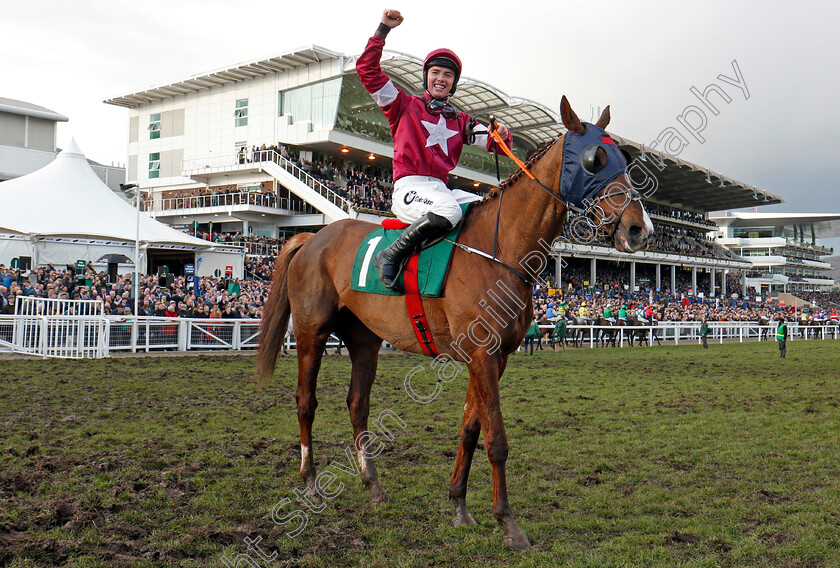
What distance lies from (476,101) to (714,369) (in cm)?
2461

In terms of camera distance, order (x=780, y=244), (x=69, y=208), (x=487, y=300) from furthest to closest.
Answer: (x=780, y=244), (x=69, y=208), (x=487, y=300)

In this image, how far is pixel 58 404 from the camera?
702 centimetres

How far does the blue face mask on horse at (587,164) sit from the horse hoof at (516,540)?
1.75m

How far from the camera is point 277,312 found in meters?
5.01

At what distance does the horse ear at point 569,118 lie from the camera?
3.22 m

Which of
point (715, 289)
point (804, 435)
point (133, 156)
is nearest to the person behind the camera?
point (804, 435)

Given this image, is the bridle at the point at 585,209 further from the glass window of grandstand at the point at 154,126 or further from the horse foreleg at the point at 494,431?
the glass window of grandstand at the point at 154,126

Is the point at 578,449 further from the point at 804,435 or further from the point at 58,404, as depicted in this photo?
the point at 58,404

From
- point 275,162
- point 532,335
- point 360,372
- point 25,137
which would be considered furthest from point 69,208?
point 25,137

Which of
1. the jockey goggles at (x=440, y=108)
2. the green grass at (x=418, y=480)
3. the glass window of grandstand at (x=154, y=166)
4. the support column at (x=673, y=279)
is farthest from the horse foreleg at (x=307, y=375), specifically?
the support column at (x=673, y=279)

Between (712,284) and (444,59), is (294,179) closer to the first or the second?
(444,59)

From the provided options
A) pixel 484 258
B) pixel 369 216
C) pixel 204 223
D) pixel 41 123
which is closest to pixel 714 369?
pixel 484 258

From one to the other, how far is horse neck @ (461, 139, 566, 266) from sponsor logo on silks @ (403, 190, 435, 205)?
354 millimetres

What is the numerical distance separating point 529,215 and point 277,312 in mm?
2425
